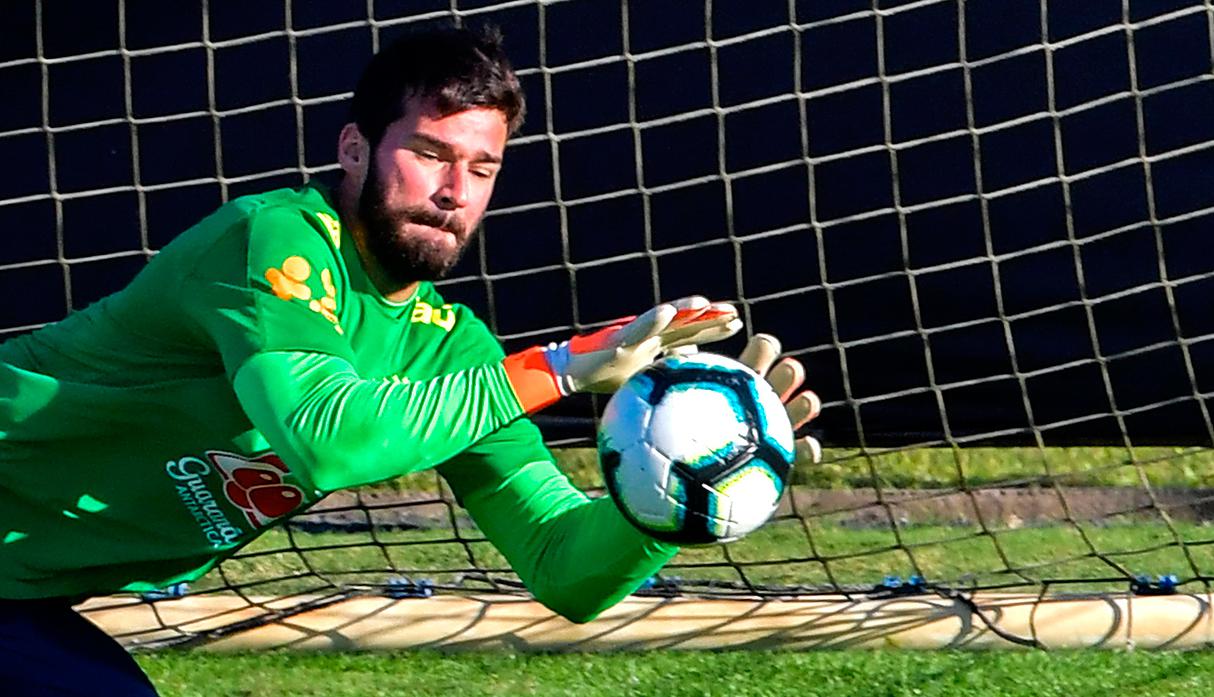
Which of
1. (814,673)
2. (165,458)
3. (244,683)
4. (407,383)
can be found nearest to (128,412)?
(165,458)

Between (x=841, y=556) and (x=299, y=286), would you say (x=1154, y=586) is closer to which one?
(x=841, y=556)

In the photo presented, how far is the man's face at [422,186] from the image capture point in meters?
2.74

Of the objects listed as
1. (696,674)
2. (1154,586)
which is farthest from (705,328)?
(1154,586)

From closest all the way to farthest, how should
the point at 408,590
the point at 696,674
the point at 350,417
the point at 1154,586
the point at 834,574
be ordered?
1. the point at 350,417
2. the point at 696,674
3. the point at 1154,586
4. the point at 408,590
5. the point at 834,574

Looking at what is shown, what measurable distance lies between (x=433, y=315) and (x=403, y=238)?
0.87ft

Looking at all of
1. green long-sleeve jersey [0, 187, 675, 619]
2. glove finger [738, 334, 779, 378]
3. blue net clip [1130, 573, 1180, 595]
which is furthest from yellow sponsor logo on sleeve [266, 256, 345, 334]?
blue net clip [1130, 573, 1180, 595]

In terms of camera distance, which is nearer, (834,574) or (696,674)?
(696,674)

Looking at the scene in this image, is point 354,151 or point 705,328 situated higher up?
point 354,151

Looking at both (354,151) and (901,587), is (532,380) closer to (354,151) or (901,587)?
(354,151)

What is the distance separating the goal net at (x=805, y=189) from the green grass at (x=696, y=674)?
1.54ft

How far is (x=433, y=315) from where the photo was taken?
9.77 ft

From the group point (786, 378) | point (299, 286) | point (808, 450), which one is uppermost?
point (299, 286)

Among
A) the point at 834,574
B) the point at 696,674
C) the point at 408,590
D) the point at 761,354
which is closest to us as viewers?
the point at 761,354

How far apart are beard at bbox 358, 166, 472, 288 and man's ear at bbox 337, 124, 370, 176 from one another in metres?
0.03
